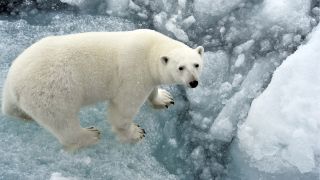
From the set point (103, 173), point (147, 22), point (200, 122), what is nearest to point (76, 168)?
point (103, 173)

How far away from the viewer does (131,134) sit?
4520 mm

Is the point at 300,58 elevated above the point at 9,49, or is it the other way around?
the point at 300,58

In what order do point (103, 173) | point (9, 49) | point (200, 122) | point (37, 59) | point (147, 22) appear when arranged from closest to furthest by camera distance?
point (37, 59)
point (103, 173)
point (200, 122)
point (9, 49)
point (147, 22)

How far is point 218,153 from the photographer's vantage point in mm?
4496

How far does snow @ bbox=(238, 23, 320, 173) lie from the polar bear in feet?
3.01

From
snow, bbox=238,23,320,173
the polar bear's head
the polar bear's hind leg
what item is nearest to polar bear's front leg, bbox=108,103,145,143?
the polar bear's head

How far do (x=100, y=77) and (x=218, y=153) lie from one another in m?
1.25

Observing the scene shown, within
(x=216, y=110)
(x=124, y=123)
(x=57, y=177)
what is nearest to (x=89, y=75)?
(x=124, y=123)

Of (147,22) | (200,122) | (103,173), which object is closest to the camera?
(103,173)

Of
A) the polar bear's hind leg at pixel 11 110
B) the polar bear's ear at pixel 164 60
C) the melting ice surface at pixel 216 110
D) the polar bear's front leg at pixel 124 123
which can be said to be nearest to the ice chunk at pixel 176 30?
the melting ice surface at pixel 216 110

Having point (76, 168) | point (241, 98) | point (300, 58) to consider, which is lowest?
point (76, 168)

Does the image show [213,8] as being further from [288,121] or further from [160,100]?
[288,121]

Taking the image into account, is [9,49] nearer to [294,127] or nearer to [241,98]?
[241,98]

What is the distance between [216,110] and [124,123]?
0.95 meters
